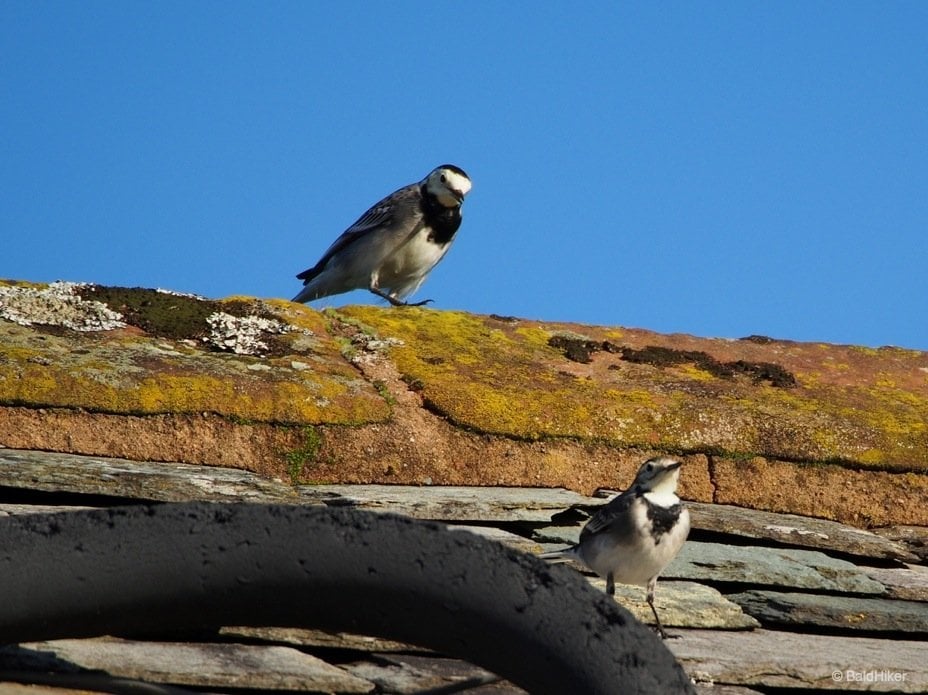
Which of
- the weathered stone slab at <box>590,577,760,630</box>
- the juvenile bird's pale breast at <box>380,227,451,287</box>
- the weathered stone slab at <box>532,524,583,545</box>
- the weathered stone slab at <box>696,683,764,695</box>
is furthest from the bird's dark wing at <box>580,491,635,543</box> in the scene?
the juvenile bird's pale breast at <box>380,227,451,287</box>

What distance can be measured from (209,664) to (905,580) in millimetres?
2355

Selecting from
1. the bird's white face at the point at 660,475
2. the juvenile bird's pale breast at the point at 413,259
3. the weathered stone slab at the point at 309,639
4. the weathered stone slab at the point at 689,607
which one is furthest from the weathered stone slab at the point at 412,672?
the juvenile bird's pale breast at the point at 413,259

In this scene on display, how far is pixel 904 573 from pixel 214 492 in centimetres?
206

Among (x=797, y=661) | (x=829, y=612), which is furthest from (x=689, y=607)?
(x=797, y=661)

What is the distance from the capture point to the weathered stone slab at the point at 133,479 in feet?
11.6

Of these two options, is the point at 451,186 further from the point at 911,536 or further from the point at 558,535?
the point at 558,535

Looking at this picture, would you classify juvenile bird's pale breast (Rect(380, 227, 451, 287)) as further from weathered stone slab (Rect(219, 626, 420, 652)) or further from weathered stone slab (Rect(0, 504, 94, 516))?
weathered stone slab (Rect(219, 626, 420, 652))

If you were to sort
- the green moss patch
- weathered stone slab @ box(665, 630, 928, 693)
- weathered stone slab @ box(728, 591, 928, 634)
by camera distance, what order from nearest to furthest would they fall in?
weathered stone slab @ box(665, 630, 928, 693) → weathered stone slab @ box(728, 591, 928, 634) → the green moss patch

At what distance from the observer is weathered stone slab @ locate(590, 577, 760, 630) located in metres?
3.56

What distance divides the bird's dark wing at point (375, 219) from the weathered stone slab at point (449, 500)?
5.94 meters

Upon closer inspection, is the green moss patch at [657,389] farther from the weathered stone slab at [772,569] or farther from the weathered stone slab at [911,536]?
the weathered stone slab at [772,569]

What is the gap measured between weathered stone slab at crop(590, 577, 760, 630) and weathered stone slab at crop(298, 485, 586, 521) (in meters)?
0.36

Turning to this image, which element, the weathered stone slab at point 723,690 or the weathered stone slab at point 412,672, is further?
the weathered stone slab at point 723,690

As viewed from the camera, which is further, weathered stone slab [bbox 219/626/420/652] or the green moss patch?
the green moss patch
